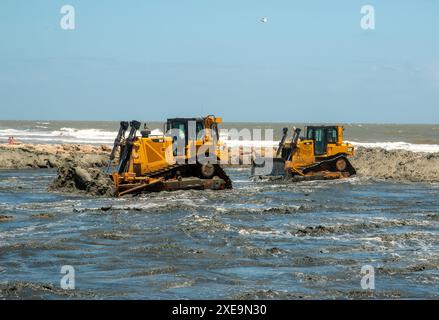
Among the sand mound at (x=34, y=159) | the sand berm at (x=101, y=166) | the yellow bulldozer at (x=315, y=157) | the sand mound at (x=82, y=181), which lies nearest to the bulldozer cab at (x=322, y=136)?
the yellow bulldozer at (x=315, y=157)

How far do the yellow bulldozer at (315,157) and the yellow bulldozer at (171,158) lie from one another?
6.92 meters

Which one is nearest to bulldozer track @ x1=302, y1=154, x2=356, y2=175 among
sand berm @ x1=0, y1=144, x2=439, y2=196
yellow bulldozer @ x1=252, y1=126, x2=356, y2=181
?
yellow bulldozer @ x1=252, y1=126, x2=356, y2=181

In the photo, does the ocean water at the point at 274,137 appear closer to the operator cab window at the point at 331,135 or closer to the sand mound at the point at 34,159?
the sand mound at the point at 34,159

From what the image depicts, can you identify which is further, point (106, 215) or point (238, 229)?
point (106, 215)

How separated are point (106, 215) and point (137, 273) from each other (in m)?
7.82

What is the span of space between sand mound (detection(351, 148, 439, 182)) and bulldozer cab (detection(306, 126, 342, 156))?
3.90 metres

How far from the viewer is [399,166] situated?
37.3 meters

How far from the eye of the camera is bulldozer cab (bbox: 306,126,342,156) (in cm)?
3369

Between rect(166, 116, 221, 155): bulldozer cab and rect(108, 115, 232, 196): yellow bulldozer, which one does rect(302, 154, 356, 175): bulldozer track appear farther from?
rect(166, 116, 221, 155): bulldozer cab

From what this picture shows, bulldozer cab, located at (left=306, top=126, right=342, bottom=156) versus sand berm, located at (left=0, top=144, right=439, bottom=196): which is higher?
bulldozer cab, located at (left=306, top=126, right=342, bottom=156)

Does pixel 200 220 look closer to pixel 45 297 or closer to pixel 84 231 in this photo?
pixel 84 231
